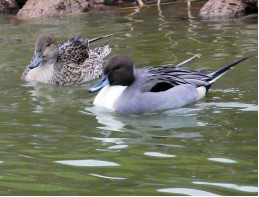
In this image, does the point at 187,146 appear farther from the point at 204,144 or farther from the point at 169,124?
the point at 169,124

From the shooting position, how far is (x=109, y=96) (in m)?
9.29

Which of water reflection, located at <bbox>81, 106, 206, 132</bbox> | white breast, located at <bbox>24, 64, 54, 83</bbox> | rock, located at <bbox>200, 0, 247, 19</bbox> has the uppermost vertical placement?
water reflection, located at <bbox>81, 106, 206, 132</bbox>

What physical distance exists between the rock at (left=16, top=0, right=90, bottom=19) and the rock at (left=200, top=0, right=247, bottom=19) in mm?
2641

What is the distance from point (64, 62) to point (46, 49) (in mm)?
317

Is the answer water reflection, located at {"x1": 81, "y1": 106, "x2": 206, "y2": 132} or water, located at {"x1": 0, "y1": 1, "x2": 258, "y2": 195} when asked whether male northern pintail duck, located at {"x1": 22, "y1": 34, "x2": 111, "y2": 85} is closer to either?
water, located at {"x1": 0, "y1": 1, "x2": 258, "y2": 195}

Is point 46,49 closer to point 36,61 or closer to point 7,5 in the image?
point 36,61

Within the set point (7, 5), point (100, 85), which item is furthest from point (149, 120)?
point (7, 5)

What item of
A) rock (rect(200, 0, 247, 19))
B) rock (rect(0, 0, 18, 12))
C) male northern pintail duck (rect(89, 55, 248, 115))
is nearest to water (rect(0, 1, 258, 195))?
male northern pintail duck (rect(89, 55, 248, 115))

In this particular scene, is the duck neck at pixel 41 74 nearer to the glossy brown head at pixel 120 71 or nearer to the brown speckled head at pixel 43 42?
the brown speckled head at pixel 43 42

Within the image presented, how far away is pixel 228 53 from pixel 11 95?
3.31 metres

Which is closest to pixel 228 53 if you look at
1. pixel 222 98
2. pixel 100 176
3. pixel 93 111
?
pixel 222 98

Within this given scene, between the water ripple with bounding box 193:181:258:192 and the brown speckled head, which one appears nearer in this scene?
the water ripple with bounding box 193:181:258:192

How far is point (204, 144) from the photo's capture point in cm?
750

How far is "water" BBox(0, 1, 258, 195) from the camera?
21.1ft
